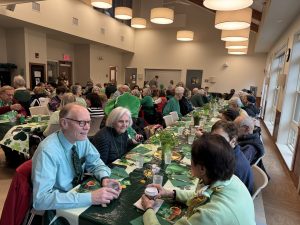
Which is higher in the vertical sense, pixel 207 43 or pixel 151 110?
pixel 207 43

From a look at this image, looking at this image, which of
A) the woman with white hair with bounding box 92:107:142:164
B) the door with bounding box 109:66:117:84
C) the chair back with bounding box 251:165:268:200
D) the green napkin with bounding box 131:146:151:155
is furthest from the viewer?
the door with bounding box 109:66:117:84

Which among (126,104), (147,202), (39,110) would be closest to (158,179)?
(147,202)

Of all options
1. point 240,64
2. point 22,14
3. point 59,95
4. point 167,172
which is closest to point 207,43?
point 240,64

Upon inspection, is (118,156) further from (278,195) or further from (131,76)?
(131,76)

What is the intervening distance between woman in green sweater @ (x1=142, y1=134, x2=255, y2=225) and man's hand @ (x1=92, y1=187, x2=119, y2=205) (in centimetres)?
33

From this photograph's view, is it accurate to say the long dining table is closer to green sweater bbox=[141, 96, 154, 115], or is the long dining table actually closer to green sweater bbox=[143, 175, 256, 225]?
green sweater bbox=[143, 175, 256, 225]

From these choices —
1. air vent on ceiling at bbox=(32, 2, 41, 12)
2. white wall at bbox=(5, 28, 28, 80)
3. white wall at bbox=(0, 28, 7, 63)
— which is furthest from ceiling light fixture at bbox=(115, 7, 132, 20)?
white wall at bbox=(0, 28, 7, 63)

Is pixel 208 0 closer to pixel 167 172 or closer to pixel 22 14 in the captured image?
pixel 167 172

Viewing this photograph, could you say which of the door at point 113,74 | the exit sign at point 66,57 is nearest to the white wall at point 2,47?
the exit sign at point 66,57

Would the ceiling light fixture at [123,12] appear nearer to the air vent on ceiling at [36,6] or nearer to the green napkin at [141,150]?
the air vent on ceiling at [36,6]

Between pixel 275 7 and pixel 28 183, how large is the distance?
466 cm

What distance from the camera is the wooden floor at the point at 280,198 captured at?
2.71m

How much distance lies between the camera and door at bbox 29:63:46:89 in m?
7.22

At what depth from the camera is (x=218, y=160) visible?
1.06m
